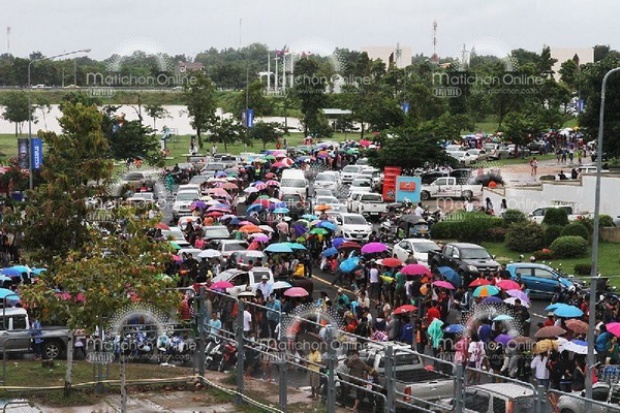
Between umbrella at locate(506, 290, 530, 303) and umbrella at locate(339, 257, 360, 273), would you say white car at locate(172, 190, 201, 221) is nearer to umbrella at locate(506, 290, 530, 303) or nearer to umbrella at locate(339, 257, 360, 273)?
umbrella at locate(339, 257, 360, 273)

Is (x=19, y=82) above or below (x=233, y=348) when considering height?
above

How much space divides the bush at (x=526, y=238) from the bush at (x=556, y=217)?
1.32 metres

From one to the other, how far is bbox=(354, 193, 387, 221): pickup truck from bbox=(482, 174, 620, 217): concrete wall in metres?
6.23

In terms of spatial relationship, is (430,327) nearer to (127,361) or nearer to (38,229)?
(127,361)

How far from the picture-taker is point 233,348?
2117 centimetres

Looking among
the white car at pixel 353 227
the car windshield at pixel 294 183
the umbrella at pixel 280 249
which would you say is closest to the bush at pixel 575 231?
the white car at pixel 353 227

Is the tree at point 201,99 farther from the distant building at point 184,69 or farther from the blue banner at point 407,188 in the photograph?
the blue banner at point 407,188

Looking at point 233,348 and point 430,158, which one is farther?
point 430,158

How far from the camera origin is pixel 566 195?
5125cm

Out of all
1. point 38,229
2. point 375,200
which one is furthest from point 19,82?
point 38,229

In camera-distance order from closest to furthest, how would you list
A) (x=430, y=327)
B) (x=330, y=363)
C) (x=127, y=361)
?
(x=330, y=363) → (x=127, y=361) → (x=430, y=327)

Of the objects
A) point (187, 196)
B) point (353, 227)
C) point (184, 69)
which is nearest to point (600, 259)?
point (353, 227)

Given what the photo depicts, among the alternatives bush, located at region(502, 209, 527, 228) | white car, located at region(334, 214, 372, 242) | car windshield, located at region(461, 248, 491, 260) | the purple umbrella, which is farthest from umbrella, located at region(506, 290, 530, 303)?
bush, located at region(502, 209, 527, 228)

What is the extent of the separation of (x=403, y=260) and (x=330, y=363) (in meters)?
20.4
